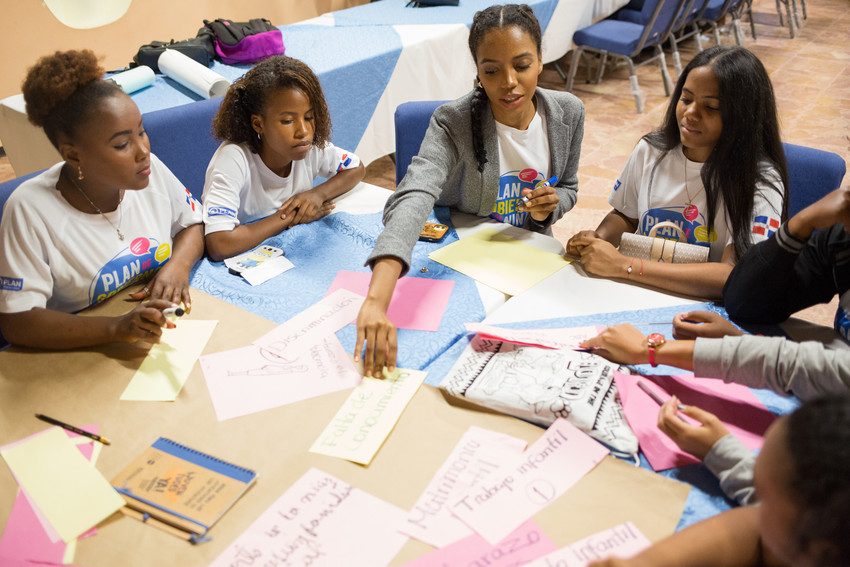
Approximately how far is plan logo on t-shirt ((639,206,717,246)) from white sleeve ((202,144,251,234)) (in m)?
1.05

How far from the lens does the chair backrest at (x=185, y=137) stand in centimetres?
187

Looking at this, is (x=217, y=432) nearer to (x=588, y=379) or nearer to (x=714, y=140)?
(x=588, y=379)

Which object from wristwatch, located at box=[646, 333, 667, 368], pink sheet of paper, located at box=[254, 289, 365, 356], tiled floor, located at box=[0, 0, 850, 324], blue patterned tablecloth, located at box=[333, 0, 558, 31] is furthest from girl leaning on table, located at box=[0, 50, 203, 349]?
blue patterned tablecloth, located at box=[333, 0, 558, 31]

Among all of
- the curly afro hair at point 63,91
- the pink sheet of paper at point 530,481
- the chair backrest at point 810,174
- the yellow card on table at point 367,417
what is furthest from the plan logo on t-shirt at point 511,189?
the curly afro hair at point 63,91

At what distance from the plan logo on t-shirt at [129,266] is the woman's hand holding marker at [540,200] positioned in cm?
88

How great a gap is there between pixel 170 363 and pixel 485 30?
3.45 ft

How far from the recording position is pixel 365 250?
5.16 feet

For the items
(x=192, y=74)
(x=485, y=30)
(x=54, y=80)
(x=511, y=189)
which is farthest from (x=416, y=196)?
(x=192, y=74)

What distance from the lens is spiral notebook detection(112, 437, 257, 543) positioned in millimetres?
875

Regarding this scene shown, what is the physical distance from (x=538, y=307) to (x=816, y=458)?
76cm

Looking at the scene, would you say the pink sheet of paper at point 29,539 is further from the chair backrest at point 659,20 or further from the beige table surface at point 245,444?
the chair backrest at point 659,20

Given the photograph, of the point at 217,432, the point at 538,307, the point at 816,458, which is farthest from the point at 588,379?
the point at 217,432

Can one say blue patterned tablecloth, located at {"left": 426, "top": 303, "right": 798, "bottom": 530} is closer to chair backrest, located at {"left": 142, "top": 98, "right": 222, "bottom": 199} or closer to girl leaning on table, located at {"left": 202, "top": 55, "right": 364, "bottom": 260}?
girl leaning on table, located at {"left": 202, "top": 55, "right": 364, "bottom": 260}

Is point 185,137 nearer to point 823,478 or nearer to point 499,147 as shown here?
point 499,147
